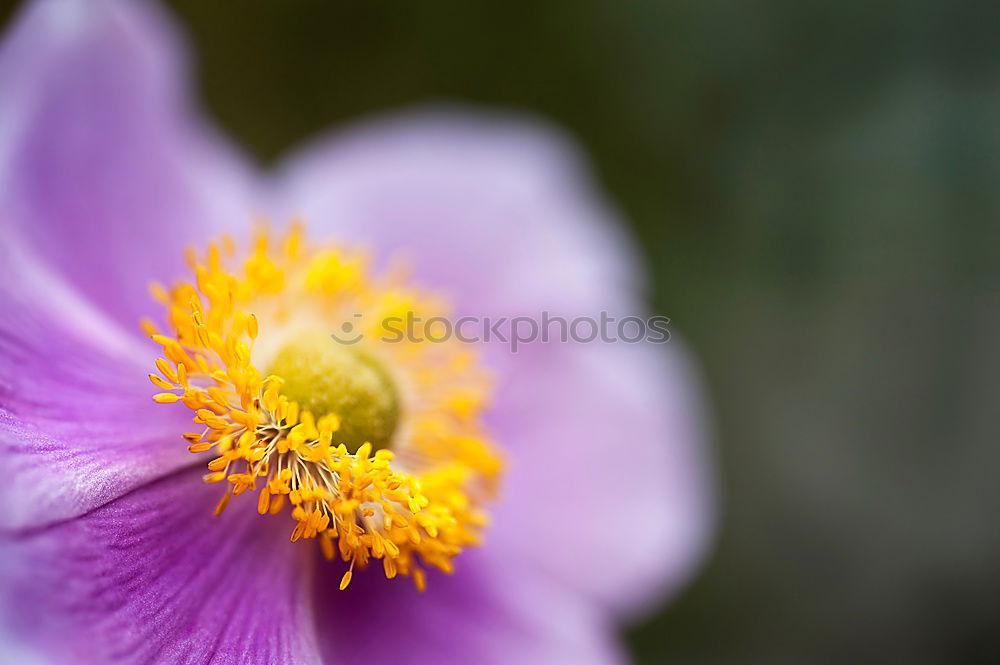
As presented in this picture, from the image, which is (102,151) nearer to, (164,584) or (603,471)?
(164,584)

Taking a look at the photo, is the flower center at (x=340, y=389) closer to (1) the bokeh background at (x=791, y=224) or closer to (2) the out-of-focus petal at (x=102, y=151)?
(2) the out-of-focus petal at (x=102, y=151)

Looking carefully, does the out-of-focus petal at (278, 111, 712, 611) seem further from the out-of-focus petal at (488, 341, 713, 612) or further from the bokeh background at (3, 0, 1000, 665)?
the bokeh background at (3, 0, 1000, 665)

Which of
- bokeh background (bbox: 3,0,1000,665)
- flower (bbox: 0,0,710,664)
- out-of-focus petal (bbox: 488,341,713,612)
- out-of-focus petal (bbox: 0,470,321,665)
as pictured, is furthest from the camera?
bokeh background (bbox: 3,0,1000,665)

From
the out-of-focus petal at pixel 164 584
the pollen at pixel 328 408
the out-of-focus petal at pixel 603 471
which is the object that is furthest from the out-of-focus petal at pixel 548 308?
the out-of-focus petal at pixel 164 584

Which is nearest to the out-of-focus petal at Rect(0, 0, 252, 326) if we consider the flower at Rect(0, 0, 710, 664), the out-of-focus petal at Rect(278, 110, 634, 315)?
the flower at Rect(0, 0, 710, 664)

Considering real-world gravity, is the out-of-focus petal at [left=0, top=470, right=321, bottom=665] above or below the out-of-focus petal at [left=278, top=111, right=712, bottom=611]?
below

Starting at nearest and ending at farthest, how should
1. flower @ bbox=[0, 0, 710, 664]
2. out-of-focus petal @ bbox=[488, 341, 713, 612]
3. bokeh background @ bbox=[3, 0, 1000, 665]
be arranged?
1. flower @ bbox=[0, 0, 710, 664]
2. out-of-focus petal @ bbox=[488, 341, 713, 612]
3. bokeh background @ bbox=[3, 0, 1000, 665]
